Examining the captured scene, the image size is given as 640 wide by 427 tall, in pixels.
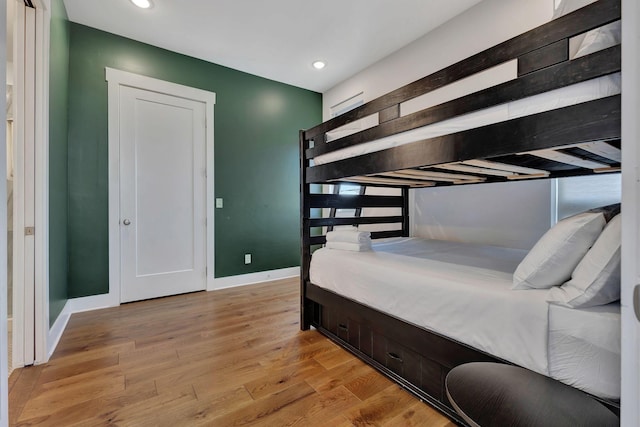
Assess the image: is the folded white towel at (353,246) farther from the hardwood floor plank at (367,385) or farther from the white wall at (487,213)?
the white wall at (487,213)

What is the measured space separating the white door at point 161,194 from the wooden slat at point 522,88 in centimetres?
251

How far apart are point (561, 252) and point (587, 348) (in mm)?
304

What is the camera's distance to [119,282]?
2854 millimetres

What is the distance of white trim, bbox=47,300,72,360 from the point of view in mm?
1880

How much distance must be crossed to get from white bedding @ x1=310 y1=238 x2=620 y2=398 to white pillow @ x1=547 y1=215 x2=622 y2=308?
4 centimetres

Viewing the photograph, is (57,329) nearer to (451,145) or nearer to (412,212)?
(451,145)

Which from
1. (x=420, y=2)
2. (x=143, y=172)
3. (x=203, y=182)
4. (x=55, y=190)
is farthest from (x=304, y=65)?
(x=55, y=190)

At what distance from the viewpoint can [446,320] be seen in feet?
4.04

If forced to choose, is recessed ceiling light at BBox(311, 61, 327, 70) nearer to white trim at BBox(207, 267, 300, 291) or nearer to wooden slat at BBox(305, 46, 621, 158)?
wooden slat at BBox(305, 46, 621, 158)

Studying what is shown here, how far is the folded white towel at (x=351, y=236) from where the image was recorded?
199cm

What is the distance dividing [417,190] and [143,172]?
3.02 meters

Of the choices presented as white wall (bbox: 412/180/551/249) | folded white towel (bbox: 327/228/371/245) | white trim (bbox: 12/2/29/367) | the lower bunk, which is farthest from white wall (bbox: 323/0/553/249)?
white trim (bbox: 12/2/29/367)

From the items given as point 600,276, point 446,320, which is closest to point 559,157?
point 600,276

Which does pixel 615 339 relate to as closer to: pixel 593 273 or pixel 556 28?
pixel 593 273
